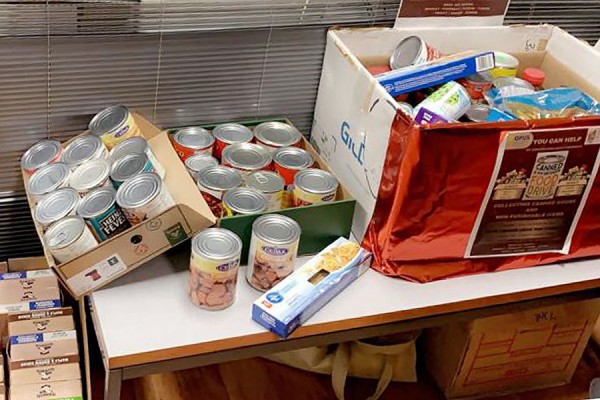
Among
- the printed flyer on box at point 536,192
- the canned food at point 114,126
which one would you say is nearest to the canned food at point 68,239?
the canned food at point 114,126

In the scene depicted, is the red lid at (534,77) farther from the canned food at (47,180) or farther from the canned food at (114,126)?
the canned food at (47,180)

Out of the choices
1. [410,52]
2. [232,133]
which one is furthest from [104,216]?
[410,52]

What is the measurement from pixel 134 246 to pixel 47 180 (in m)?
0.25

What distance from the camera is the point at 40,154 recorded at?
5.11 ft

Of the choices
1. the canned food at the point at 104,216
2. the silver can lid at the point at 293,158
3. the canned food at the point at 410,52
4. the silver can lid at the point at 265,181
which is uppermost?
the canned food at the point at 410,52

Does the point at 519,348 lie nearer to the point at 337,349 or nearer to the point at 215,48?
the point at 337,349

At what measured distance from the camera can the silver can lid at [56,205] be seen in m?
1.40

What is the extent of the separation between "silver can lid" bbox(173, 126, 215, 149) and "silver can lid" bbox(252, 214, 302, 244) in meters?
0.27

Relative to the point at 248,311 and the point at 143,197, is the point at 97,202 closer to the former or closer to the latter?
the point at 143,197

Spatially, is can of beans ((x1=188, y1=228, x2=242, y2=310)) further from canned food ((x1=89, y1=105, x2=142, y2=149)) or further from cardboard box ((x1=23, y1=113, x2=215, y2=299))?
canned food ((x1=89, y1=105, x2=142, y2=149))

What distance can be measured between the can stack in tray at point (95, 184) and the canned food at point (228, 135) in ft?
0.55

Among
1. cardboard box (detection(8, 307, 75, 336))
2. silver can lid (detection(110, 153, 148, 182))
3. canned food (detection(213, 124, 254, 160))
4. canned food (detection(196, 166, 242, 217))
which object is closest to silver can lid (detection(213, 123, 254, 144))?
canned food (detection(213, 124, 254, 160))

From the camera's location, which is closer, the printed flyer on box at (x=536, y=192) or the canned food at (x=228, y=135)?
the printed flyer on box at (x=536, y=192)

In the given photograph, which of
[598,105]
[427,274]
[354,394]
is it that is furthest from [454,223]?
[354,394]
